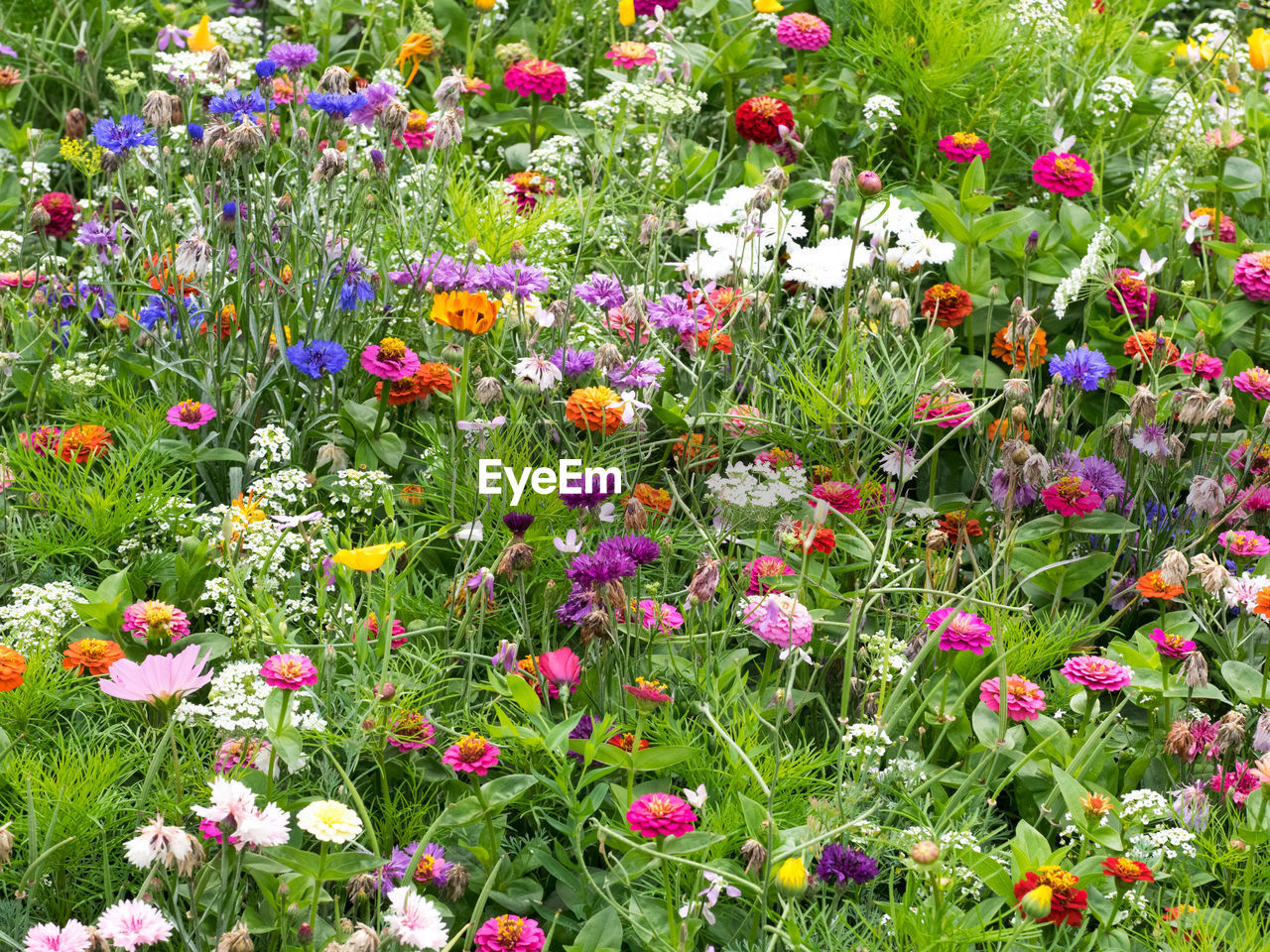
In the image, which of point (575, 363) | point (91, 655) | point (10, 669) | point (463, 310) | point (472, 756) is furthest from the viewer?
point (575, 363)

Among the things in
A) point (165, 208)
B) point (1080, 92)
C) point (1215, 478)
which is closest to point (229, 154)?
point (165, 208)

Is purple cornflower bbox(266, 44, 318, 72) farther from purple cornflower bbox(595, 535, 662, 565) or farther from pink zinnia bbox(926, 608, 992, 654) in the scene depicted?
pink zinnia bbox(926, 608, 992, 654)

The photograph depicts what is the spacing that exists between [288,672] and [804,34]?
2.48 metres

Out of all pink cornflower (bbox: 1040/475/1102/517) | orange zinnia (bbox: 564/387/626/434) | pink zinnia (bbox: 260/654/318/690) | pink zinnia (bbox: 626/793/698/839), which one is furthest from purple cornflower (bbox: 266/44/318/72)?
pink zinnia (bbox: 626/793/698/839)

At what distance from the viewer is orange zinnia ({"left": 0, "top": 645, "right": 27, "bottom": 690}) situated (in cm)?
170

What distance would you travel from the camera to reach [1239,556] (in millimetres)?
2291

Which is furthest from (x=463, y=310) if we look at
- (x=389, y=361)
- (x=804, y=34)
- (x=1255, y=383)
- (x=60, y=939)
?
(x=804, y=34)

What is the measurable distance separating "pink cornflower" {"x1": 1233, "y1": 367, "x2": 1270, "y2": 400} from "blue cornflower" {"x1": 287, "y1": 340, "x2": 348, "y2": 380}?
5.67 feet

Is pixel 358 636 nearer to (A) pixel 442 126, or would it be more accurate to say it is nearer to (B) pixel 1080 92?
(A) pixel 442 126

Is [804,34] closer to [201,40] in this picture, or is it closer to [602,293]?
[602,293]

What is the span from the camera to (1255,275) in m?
2.68

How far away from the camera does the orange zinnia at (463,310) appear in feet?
6.69

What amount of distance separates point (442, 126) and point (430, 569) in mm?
805

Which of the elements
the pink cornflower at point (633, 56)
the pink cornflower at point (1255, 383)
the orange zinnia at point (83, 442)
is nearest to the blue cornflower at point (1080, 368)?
the pink cornflower at point (1255, 383)
